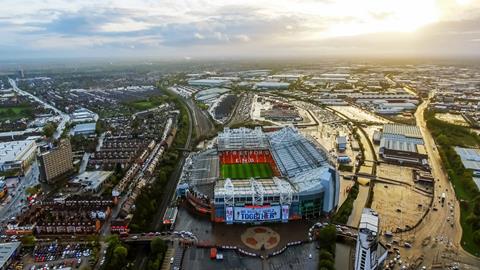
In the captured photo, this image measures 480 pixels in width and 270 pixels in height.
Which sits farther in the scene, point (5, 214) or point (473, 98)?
point (473, 98)

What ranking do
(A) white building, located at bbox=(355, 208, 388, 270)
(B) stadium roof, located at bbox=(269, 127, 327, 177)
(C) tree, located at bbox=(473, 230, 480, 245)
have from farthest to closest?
(B) stadium roof, located at bbox=(269, 127, 327, 177), (C) tree, located at bbox=(473, 230, 480, 245), (A) white building, located at bbox=(355, 208, 388, 270)

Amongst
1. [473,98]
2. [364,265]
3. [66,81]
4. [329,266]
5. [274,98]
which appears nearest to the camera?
[364,265]

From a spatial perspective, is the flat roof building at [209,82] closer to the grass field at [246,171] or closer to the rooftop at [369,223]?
the grass field at [246,171]

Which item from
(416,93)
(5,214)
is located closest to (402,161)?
(5,214)

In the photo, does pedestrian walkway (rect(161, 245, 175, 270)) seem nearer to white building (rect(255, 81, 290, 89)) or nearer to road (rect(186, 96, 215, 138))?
road (rect(186, 96, 215, 138))

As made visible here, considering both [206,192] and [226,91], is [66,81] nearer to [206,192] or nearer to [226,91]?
[226,91]

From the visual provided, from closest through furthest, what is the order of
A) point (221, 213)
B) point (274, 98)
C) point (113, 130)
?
point (221, 213), point (113, 130), point (274, 98)

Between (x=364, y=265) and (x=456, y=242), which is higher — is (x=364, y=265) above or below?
above

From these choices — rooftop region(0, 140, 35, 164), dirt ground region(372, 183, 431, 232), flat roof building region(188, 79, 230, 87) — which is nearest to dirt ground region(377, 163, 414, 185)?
dirt ground region(372, 183, 431, 232)

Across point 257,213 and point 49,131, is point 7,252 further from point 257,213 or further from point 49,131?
point 49,131
